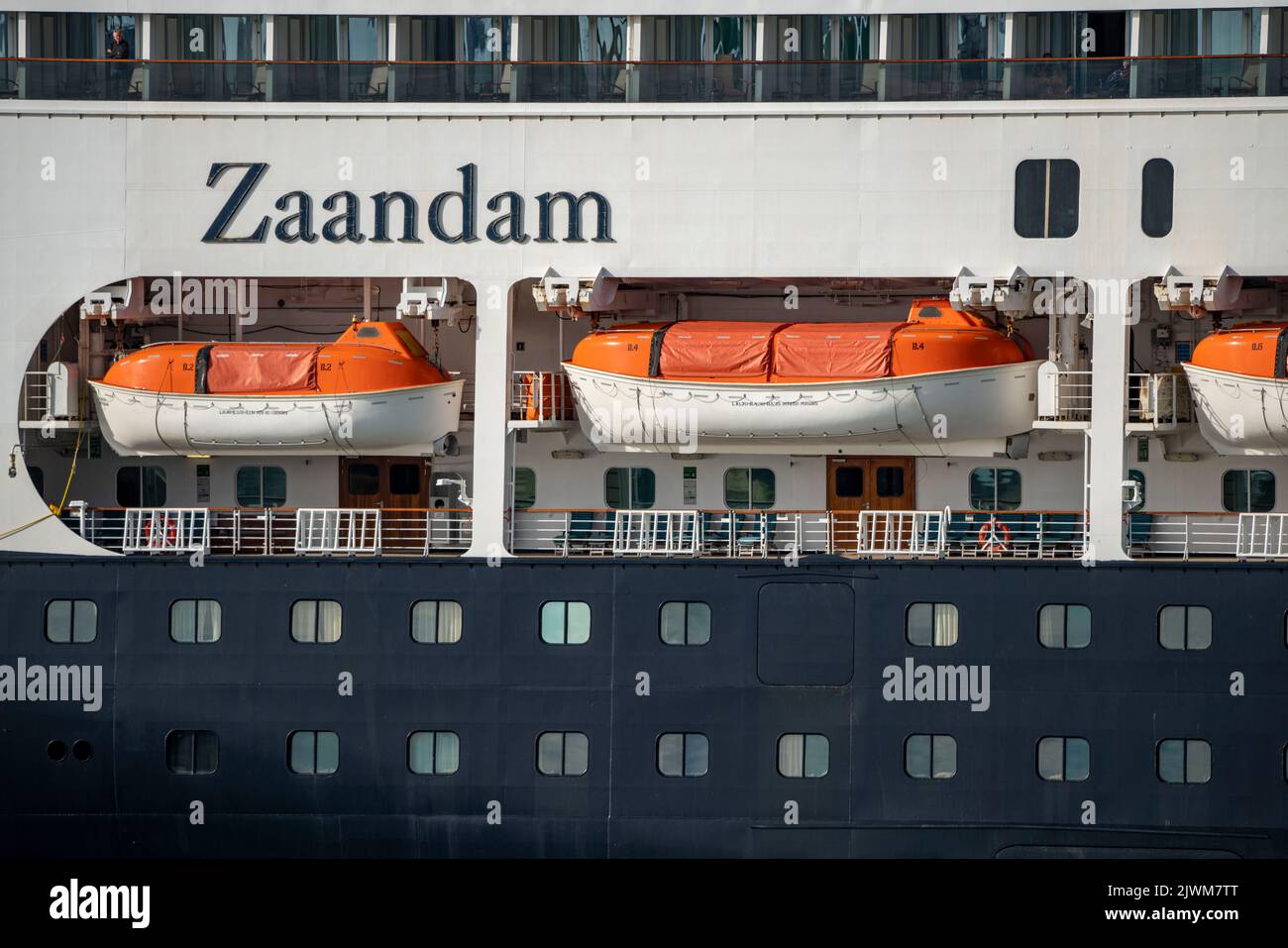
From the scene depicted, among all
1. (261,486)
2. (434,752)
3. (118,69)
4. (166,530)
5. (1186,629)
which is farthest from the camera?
(261,486)

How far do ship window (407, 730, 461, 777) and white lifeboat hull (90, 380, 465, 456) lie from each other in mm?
3654

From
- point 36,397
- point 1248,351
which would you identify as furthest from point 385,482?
point 1248,351

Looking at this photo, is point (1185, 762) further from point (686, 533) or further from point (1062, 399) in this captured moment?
point (686, 533)

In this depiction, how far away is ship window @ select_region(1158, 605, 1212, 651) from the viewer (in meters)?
18.2

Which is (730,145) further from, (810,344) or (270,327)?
(270,327)

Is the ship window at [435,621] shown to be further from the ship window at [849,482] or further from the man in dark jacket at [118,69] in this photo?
the man in dark jacket at [118,69]

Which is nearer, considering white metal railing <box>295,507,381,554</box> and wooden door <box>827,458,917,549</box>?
white metal railing <box>295,507,381,554</box>

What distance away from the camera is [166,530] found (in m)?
19.7

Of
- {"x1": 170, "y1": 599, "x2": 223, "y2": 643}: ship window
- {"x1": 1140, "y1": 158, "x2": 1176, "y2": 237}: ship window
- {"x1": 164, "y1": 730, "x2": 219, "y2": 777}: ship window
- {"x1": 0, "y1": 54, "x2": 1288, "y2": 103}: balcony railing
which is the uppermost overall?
{"x1": 0, "y1": 54, "x2": 1288, "y2": 103}: balcony railing

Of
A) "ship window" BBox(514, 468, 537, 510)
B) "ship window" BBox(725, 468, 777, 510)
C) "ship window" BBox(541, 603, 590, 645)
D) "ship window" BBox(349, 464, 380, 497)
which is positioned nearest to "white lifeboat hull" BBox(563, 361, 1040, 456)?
"ship window" BBox(725, 468, 777, 510)

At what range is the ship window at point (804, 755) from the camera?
1831cm

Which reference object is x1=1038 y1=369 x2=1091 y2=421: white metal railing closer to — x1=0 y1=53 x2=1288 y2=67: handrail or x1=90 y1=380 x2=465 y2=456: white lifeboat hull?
x1=0 y1=53 x2=1288 y2=67: handrail

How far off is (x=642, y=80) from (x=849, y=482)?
5749 mm

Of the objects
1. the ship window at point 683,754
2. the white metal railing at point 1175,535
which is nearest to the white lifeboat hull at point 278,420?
the ship window at point 683,754
